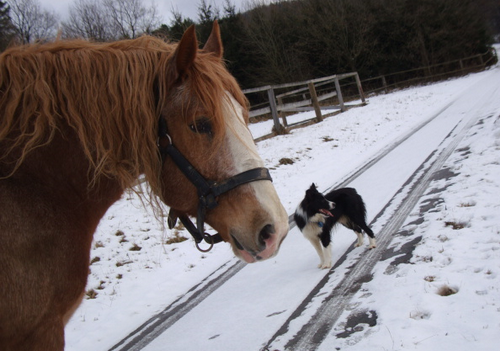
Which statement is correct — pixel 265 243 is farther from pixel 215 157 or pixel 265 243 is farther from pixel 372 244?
pixel 372 244

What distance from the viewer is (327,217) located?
497 centimetres

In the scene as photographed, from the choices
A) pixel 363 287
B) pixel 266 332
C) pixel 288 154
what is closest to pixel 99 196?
pixel 266 332

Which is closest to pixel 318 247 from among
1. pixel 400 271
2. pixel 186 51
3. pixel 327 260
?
pixel 327 260

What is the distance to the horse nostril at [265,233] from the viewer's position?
1.67 metres

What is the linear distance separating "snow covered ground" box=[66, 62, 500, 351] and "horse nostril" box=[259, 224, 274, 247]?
63cm

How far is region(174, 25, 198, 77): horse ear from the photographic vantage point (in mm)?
1684

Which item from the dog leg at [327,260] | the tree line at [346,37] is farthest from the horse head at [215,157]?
the tree line at [346,37]

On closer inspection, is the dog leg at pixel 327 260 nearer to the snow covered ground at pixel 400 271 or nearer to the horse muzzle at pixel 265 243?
the snow covered ground at pixel 400 271

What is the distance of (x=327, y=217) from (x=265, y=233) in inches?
135

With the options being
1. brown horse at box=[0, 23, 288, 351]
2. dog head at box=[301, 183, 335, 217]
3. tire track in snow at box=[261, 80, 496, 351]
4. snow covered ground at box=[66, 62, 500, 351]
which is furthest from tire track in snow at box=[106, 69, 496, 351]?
brown horse at box=[0, 23, 288, 351]

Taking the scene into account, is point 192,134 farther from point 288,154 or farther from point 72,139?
point 288,154

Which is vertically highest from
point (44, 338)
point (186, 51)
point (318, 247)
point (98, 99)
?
point (186, 51)

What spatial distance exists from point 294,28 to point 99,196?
3743cm

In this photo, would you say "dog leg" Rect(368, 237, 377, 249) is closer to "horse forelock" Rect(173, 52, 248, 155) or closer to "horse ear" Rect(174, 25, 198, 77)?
"horse forelock" Rect(173, 52, 248, 155)
